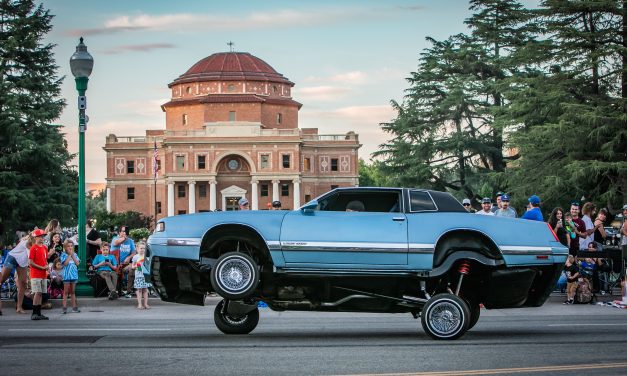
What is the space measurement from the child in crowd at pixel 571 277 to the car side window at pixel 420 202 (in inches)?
301

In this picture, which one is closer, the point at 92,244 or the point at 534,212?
the point at 534,212

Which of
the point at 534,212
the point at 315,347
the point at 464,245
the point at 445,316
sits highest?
the point at 534,212

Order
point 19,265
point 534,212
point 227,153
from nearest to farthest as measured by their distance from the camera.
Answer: point 534,212 → point 19,265 → point 227,153

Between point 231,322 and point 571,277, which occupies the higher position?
point 571,277

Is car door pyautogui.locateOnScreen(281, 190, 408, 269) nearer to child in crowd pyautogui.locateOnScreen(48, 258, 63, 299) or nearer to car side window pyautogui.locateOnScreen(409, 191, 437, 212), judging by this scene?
car side window pyautogui.locateOnScreen(409, 191, 437, 212)

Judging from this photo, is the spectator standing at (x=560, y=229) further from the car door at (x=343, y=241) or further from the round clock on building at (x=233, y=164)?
the round clock on building at (x=233, y=164)

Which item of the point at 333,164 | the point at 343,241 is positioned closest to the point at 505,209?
the point at 343,241

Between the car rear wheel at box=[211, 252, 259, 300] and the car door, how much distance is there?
0.47 m

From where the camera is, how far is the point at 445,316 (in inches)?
517

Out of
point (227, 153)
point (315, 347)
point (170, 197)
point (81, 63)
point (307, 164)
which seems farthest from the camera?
point (307, 164)

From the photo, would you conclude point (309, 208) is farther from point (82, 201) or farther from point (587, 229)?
point (82, 201)

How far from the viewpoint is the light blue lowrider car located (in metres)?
13.1

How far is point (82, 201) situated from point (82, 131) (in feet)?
4.99

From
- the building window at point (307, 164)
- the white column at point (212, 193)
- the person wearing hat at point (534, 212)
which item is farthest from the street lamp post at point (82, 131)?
the building window at point (307, 164)
